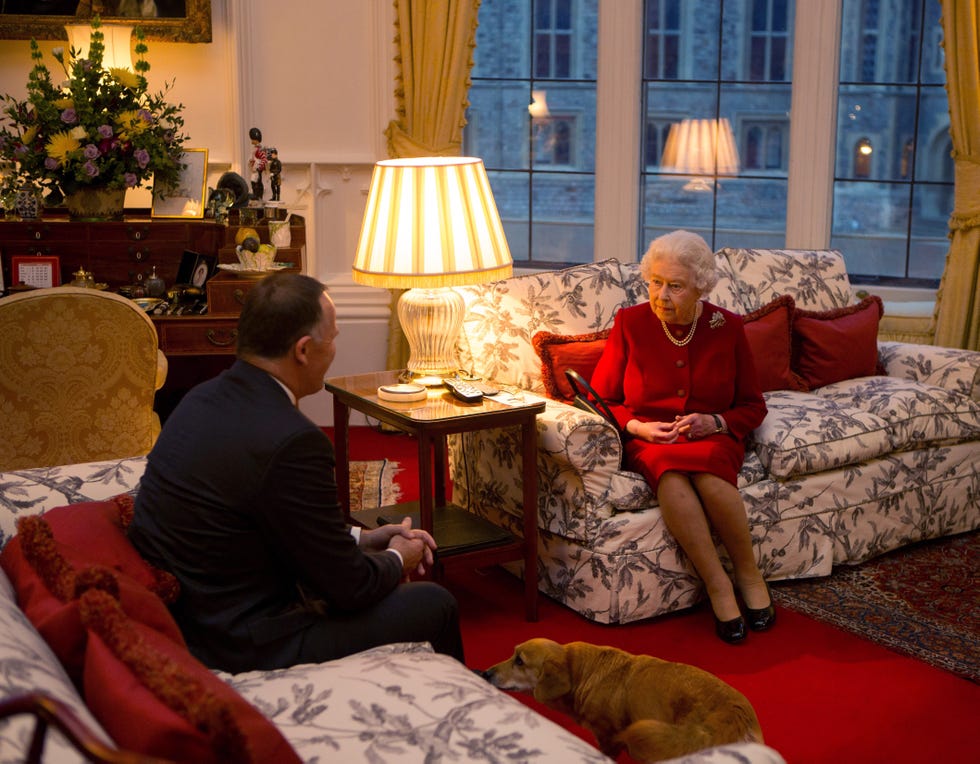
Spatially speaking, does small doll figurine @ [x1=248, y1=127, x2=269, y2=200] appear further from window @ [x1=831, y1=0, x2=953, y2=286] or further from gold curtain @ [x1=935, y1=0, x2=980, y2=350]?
gold curtain @ [x1=935, y1=0, x2=980, y2=350]

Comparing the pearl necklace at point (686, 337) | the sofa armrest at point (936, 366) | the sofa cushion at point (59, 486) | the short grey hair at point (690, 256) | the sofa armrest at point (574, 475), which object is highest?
the short grey hair at point (690, 256)

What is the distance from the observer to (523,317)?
12.5ft

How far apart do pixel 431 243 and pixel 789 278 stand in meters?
1.64

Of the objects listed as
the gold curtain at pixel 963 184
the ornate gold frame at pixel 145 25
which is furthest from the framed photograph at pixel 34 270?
the gold curtain at pixel 963 184

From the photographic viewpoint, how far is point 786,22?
543 cm

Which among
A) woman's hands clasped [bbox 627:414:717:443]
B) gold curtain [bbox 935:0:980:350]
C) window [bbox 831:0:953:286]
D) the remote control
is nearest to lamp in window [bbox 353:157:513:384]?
the remote control

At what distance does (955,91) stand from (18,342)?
13.2 ft

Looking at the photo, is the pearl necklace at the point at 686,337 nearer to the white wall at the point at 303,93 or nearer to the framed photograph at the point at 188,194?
the framed photograph at the point at 188,194

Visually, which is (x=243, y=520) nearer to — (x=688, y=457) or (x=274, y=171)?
(x=688, y=457)

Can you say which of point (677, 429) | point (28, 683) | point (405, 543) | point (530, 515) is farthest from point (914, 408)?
point (28, 683)

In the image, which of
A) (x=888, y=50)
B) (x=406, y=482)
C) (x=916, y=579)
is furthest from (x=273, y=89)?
(x=916, y=579)

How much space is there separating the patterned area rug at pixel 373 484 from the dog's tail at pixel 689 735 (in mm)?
2093

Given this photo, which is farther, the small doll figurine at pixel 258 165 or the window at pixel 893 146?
the window at pixel 893 146

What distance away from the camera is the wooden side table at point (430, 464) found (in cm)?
320
